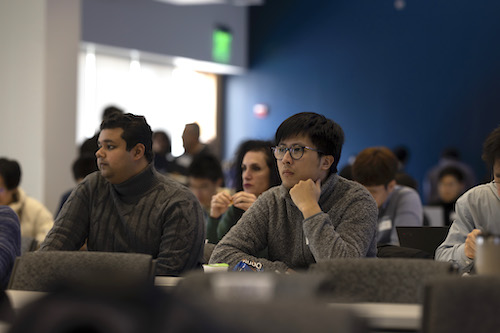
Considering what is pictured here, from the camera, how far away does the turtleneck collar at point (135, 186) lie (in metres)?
3.11

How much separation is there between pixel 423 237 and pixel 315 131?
2.50 feet

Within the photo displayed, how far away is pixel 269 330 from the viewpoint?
1.15 metres

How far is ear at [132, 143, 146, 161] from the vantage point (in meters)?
3.20

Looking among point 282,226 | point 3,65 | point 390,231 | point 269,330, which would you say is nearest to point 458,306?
point 269,330

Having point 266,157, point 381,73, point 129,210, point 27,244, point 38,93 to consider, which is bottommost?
point 27,244

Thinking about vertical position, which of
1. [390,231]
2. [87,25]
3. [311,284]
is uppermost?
[87,25]

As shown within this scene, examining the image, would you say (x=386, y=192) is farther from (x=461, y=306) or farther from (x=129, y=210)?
(x=461, y=306)

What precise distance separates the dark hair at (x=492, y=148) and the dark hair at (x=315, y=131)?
0.58m

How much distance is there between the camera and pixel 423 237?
321cm

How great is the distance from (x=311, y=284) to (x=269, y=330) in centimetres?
32

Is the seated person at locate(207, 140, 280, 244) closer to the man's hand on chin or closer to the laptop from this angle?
the laptop

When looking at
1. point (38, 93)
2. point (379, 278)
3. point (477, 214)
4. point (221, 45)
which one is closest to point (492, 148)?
point (477, 214)

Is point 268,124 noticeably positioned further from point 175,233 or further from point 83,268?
point 83,268

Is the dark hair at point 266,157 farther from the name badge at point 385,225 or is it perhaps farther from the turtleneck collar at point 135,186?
the turtleneck collar at point 135,186
